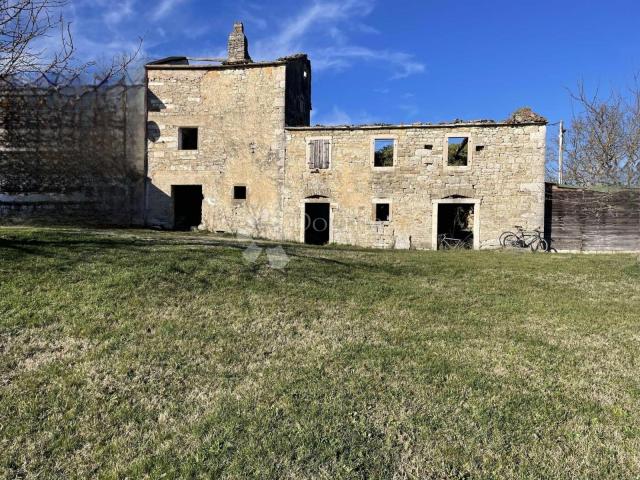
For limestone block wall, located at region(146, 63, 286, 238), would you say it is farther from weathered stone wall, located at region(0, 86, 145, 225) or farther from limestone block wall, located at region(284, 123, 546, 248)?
limestone block wall, located at region(284, 123, 546, 248)

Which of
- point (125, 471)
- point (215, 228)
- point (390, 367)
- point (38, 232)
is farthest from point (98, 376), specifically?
point (215, 228)

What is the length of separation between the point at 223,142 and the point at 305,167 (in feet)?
11.1

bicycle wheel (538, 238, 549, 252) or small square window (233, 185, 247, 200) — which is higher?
small square window (233, 185, 247, 200)

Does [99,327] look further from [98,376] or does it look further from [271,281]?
[271,281]

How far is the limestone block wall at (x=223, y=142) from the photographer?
15.7 m

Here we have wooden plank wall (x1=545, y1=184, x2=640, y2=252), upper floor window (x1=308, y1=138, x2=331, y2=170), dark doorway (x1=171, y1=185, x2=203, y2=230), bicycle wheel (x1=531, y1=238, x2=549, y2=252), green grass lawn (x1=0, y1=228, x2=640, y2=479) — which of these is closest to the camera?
green grass lawn (x1=0, y1=228, x2=640, y2=479)

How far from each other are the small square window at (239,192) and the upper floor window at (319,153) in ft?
9.08

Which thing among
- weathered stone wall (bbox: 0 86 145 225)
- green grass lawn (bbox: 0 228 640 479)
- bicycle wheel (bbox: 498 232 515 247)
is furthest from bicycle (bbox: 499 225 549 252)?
weathered stone wall (bbox: 0 86 145 225)

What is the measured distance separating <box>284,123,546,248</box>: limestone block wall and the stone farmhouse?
0.04m

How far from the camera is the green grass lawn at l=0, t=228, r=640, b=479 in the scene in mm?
2586

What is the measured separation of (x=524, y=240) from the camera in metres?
14.2

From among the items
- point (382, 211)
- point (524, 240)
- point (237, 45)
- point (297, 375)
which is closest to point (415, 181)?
point (382, 211)

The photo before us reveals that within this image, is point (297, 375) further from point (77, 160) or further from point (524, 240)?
point (77, 160)

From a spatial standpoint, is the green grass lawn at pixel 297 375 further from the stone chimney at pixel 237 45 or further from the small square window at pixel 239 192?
the stone chimney at pixel 237 45
